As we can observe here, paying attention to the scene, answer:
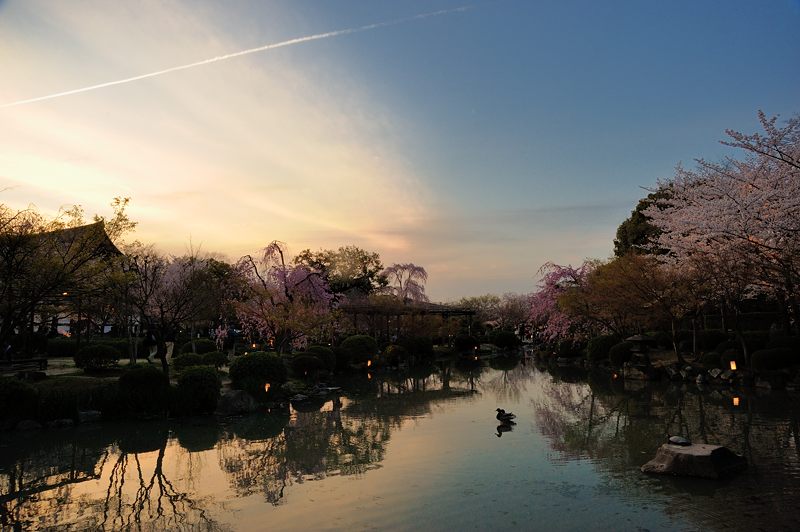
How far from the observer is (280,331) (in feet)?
78.1

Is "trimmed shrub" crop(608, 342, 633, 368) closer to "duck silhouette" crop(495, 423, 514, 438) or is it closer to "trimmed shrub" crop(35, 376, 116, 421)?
"duck silhouette" crop(495, 423, 514, 438)

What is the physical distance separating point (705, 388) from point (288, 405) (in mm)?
14516

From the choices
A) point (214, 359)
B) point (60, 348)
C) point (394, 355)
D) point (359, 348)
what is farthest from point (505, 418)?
point (60, 348)

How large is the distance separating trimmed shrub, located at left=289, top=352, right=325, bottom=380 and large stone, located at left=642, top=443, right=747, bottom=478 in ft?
52.9

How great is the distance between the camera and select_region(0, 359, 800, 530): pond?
6.82 metres

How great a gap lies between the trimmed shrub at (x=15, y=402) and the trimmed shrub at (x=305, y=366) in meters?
10.3

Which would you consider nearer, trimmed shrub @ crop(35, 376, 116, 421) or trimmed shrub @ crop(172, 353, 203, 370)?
trimmed shrub @ crop(35, 376, 116, 421)

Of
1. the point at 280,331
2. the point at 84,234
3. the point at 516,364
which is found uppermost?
the point at 84,234

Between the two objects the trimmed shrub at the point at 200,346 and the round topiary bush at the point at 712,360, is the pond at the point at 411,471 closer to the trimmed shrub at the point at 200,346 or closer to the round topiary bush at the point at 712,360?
the round topiary bush at the point at 712,360

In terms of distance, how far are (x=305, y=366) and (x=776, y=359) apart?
17654 mm

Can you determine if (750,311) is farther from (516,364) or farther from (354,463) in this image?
(354,463)

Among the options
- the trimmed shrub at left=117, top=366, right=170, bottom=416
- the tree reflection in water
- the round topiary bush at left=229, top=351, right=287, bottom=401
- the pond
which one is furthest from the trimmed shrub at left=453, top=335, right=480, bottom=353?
the trimmed shrub at left=117, top=366, right=170, bottom=416

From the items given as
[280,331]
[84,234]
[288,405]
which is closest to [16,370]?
[84,234]

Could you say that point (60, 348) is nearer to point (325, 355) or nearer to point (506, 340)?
point (325, 355)
